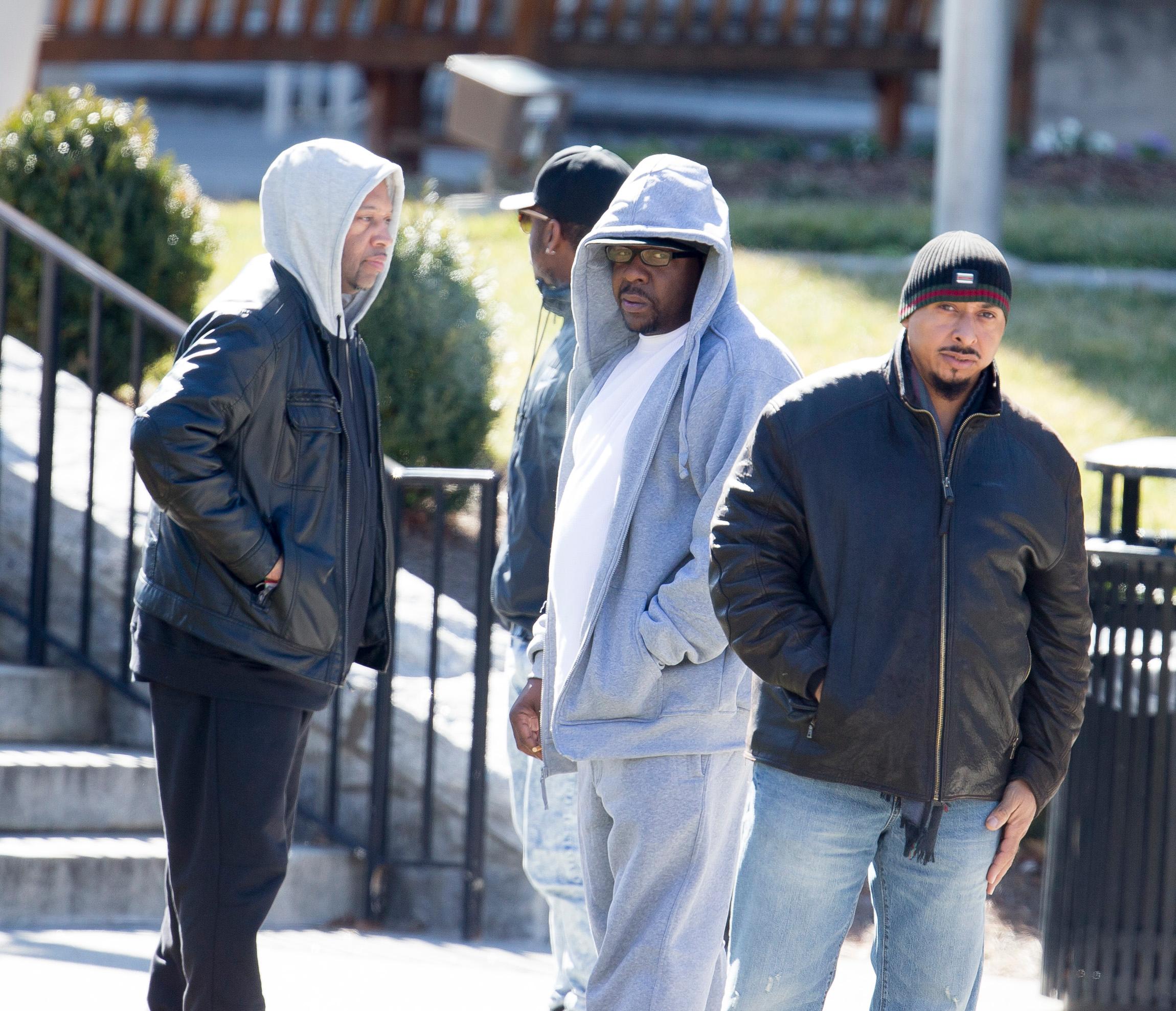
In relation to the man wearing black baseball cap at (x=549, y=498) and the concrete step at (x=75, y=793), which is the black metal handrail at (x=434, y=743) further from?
A: the man wearing black baseball cap at (x=549, y=498)

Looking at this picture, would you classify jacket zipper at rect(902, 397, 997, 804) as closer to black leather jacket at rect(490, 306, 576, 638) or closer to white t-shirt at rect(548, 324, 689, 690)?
white t-shirt at rect(548, 324, 689, 690)

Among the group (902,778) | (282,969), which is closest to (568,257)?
(902,778)

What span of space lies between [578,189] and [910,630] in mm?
1408

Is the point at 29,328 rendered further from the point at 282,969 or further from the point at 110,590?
the point at 282,969

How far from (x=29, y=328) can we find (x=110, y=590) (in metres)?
2.04

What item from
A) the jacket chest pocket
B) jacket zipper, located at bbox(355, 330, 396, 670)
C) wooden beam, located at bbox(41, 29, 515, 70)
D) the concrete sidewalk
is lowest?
the concrete sidewalk

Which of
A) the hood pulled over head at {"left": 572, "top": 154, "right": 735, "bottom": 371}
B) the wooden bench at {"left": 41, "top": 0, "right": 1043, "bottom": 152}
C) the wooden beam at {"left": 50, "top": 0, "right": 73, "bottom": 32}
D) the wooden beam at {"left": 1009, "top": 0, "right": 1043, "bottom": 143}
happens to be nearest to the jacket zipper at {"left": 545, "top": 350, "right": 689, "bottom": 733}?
the hood pulled over head at {"left": 572, "top": 154, "right": 735, "bottom": 371}

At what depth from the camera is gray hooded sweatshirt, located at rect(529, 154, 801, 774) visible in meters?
3.02

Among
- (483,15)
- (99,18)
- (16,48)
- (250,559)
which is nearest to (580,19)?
(483,15)

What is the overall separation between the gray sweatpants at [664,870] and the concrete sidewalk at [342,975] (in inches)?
41.8

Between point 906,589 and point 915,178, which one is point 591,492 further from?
point 915,178

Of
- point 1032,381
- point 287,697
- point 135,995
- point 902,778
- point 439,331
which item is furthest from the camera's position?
point 1032,381

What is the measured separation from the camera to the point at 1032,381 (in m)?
8.39

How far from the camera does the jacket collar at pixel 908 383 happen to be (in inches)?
113
